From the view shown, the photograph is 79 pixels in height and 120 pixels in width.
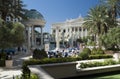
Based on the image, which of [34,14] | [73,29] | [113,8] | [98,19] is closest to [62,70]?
[113,8]

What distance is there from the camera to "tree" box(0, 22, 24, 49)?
26.9m

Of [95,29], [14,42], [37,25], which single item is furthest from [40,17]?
[14,42]

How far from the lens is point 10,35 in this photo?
88.9 feet

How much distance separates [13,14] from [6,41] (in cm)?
1125

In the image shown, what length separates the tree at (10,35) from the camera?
26.9 m

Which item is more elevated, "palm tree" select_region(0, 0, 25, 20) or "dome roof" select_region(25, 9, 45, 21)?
"dome roof" select_region(25, 9, 45, 21)

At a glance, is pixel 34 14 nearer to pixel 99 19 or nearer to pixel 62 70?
pixel 99 19

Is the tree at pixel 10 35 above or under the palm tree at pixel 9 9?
under

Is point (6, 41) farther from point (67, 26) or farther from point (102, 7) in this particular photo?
point (67, 26)

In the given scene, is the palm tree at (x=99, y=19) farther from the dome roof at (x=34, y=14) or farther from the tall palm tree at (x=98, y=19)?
the dome roof at (x=34, y=14)

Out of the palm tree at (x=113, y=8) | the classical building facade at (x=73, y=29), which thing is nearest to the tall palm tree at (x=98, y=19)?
the palm tree at (x=113, y=8)

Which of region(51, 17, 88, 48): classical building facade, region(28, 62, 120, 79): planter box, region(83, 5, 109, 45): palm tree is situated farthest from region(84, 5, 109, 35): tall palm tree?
region(51, 17, 88, 48): classical building facade

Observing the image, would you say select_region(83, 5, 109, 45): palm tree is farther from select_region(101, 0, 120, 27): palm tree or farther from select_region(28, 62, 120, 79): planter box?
select_region(28, 62, 120, 79): planter box

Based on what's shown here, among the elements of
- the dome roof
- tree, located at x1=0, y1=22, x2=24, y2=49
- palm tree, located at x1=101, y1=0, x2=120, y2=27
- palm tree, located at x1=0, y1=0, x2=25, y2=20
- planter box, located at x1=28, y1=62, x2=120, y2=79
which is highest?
the dome roof
